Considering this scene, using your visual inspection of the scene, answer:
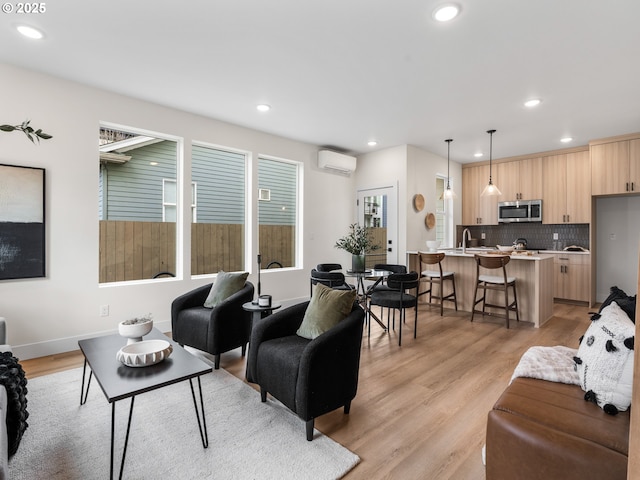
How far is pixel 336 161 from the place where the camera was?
585 centimetres

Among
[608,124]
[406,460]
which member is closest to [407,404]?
[406,460]

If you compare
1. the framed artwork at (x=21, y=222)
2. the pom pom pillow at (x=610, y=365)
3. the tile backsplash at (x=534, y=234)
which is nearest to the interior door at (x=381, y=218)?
the tile backsplash at (x=534, y=234)

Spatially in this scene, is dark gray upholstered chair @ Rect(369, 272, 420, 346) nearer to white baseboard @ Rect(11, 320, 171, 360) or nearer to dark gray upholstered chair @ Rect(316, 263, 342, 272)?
dark gray upholstered chair @ Rect(316, 263, 342, 272)

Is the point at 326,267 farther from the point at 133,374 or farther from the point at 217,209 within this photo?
the point at 133,374

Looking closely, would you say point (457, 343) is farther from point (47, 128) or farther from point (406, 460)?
point (47, 128)

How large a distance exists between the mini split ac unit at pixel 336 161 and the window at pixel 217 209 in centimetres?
139

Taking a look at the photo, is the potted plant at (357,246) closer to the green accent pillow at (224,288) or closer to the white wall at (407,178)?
the white wall at (407,178)

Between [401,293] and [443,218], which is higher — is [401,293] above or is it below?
below

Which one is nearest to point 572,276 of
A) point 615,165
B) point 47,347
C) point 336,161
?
point 615,165

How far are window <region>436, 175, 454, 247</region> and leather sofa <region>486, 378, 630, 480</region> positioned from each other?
17.6ft

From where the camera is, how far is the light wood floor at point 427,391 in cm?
182

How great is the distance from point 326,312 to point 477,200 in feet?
19.1

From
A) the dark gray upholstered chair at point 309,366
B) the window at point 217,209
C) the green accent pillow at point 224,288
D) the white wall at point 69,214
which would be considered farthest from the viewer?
the window at point 217,209

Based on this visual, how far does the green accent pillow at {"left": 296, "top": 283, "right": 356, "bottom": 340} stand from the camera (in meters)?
2.30
